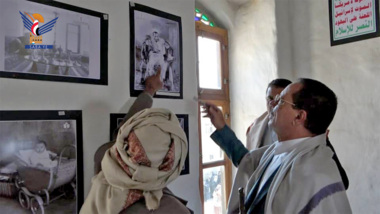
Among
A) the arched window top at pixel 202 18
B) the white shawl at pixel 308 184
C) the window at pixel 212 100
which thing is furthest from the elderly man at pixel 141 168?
the arched window top at pixel 202 18

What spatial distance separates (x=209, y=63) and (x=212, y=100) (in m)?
0.26

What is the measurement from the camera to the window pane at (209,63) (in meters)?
1.99

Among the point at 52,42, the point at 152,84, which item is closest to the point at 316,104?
the point at 152,84

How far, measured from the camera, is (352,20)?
6.29ft

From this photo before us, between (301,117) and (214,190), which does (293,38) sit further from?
(301,117)

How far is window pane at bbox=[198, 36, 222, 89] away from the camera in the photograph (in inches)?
78.4

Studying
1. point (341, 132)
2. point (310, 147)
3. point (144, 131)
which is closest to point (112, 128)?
point (144, 131)

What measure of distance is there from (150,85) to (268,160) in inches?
23.6

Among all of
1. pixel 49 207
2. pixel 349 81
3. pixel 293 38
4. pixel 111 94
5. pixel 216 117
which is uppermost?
pixel 293 38

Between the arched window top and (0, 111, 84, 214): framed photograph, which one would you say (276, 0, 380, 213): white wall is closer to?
the arched window top

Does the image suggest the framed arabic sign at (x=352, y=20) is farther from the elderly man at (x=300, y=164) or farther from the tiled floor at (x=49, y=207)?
the tiled floor at (x=49, y=207)

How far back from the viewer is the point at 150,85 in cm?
132

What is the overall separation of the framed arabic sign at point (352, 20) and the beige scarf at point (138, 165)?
1547 mm

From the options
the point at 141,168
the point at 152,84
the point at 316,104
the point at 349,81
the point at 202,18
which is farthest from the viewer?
the point at 202,18
